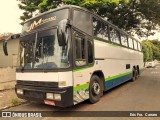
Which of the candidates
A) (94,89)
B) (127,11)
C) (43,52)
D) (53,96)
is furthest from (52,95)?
(127,11)

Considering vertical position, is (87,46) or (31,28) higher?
(31,28)

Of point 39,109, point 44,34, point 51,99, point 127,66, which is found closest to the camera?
point 51,99

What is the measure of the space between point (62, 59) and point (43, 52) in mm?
766

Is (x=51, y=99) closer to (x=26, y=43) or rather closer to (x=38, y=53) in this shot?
(x=38, y=53)

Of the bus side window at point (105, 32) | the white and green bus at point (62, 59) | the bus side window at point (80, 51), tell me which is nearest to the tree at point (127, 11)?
the bus side window at point (105, 32)

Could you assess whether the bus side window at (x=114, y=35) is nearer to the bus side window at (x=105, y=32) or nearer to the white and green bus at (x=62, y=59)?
the bus side window at (x=105, y=32)

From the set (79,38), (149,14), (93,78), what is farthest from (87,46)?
(149,14)

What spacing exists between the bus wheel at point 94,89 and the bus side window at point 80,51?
1.03 metres

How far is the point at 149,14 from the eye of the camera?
19781 mm

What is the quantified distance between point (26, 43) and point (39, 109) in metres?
2.34

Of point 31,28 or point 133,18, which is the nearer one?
point 31,28

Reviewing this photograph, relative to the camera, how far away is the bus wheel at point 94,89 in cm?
765

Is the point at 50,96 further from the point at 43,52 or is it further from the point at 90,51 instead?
the point at 90,51

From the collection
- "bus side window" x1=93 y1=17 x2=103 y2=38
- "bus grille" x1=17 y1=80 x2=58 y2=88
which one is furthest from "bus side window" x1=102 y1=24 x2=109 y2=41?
"bus grille" x1=17 y1=80 x2=58 y2=88
